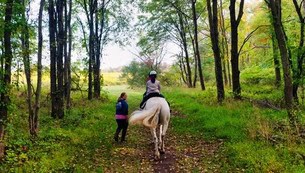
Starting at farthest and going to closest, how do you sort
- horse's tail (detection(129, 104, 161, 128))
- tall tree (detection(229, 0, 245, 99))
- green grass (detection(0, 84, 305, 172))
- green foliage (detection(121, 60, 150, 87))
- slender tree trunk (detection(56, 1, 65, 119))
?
green foliage (detection(121, 60, 150, 87)), tall tree (detection(229, 0, 245, 99)), slender tree trunk (detection(56, 1, 65, 119)), horse's tail (detection(129, 104, 161, 128)), green grass (detection(0, 84, 305, 172))

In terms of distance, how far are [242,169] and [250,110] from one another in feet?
24.2

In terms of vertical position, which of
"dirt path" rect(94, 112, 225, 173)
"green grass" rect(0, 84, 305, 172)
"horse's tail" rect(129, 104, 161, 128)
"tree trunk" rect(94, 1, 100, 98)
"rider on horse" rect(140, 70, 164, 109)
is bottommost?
"dirt path" rect(94, 112, 225, 173)

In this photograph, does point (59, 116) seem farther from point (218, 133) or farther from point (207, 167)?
point (207, 167)

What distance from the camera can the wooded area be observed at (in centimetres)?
1043

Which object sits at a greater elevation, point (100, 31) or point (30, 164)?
point (100, 31)

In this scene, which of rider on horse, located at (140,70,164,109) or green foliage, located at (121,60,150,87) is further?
green foliage, located at (121,60,150,87)

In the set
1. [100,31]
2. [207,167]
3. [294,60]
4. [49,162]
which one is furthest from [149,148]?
[100,31]

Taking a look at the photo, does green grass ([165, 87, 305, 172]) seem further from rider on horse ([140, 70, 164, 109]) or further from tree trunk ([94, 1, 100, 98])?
tree trunk ([94, 1, 100, 98])

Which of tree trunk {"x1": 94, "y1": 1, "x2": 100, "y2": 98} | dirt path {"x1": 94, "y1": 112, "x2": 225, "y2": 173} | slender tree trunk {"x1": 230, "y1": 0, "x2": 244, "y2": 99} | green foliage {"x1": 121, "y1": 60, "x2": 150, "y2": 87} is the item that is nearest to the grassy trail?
dirt path {"x1": 94, "y1": 112, "x2": 225, "y2": 173}

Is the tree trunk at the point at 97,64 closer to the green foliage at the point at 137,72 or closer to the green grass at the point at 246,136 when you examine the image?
the green grass at the point at 246,136

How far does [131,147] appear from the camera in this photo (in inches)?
466

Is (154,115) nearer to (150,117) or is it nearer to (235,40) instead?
(150,117)

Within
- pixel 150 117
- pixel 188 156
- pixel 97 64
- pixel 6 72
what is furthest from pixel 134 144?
pixel 97 64

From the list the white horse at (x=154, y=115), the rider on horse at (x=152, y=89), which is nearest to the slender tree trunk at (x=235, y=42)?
the rider on horse at (x=152, y=89)
